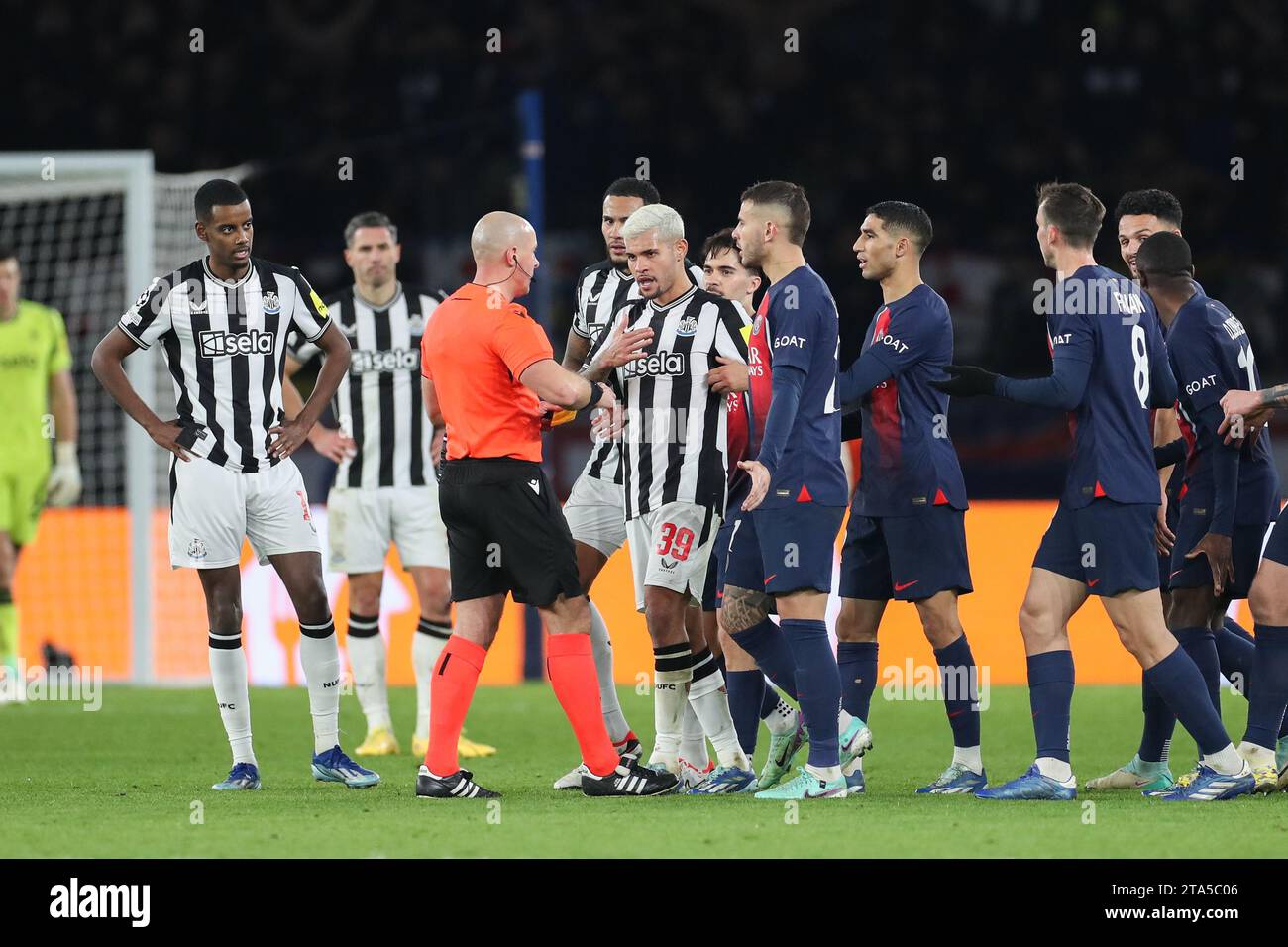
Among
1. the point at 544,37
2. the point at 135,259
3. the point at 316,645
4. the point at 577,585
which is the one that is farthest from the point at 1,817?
the point at 544,37

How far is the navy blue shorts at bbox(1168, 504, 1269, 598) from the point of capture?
688 cm

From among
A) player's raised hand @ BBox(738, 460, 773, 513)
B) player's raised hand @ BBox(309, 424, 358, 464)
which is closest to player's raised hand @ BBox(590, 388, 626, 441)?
player's raised hand @ BBox(738, 460, 773, 513)

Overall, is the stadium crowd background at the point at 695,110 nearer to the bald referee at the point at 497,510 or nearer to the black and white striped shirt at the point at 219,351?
the black and white striped shirt at the point at 219,351

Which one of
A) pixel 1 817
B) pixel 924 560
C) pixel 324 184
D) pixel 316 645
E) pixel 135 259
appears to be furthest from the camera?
pixel 324 184

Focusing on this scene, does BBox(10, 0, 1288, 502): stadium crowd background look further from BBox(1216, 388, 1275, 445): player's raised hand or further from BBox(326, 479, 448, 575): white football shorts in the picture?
BBox(1216, 388, 1275, 445): player's raised hand

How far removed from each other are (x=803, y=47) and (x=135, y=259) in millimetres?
9778

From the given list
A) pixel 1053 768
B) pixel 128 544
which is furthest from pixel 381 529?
pixel 128 544

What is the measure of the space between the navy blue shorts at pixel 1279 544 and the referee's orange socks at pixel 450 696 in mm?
2887

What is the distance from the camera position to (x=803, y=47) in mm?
19469

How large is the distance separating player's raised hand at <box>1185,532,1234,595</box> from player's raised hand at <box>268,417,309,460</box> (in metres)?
3.42

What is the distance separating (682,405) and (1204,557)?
6.78ft

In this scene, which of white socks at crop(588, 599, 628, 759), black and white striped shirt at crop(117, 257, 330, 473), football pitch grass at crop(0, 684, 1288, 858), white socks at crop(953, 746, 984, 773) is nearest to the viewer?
football pitch grass at crop(0, 684, 1288, 858)

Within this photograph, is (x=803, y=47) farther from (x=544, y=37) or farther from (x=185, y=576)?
(x=185, y=576)
